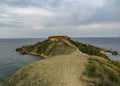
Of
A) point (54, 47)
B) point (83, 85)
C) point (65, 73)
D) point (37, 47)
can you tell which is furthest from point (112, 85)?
point (37, 47)

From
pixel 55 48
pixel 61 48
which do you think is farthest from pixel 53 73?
pixel 55 48

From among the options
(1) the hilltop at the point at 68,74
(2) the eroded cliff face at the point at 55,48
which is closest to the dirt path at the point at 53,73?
(1) the hilltop at the point at 68,74

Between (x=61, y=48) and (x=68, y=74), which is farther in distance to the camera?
(x=61, y=48)

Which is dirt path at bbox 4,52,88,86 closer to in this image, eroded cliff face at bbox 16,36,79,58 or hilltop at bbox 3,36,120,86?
hilltop at bbox 3,36,120,86

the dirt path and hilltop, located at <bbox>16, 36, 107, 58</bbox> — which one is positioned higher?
the dirt path

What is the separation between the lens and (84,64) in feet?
107

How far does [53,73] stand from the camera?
29344mm

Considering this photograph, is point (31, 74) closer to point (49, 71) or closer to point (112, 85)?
point (49, 71)

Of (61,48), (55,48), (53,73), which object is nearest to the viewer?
(53,73)

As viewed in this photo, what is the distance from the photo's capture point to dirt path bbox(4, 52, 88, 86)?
28125 mm

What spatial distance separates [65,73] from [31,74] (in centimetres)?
435

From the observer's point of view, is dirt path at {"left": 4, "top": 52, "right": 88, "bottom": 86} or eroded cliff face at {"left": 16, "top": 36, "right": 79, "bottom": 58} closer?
dirt path at {"left": 4, "top": 52, "right": 88, "bottom": 86}

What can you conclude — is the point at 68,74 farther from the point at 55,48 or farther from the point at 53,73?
the point at 55,48

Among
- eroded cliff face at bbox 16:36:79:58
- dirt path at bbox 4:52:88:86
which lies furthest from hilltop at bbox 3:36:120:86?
eroded cliff face at bbox 16:36:79:58
